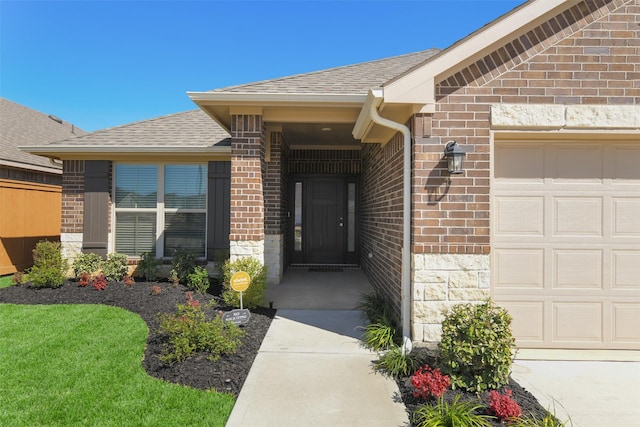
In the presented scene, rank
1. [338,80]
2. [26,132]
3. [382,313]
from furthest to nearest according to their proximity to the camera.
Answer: [26,132]
[338,80]
[382,313]

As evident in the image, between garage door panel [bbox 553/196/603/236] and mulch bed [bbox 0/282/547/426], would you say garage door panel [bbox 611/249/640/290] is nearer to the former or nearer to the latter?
garage door panel [bbox 553/196/603/236]

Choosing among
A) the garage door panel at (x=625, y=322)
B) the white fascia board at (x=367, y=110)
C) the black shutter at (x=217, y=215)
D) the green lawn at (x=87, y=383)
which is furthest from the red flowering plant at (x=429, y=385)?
the black shutter at (x=217, y=215)

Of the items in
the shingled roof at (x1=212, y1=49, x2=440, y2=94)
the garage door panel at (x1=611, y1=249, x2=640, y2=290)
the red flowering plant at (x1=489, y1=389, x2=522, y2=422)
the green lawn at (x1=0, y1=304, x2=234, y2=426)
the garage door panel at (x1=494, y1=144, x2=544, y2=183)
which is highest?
the shingled roof at (x1=212, y1=49, x2=440, y2=94)

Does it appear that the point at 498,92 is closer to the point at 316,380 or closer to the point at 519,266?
the point at 519,266

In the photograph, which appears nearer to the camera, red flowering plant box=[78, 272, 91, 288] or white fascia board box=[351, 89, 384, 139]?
white fascia board box=[351, 89, 384, 139]

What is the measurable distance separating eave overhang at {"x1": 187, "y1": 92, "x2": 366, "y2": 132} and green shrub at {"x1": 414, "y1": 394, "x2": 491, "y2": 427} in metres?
3.91

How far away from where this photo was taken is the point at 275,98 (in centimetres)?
489

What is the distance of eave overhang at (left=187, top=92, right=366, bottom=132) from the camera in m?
4.88

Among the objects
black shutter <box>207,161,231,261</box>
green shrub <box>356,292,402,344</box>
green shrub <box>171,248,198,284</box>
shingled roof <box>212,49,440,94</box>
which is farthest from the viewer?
black shutter <box>207,161,231,261</box>

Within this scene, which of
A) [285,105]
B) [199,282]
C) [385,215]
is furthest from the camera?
[199,282]

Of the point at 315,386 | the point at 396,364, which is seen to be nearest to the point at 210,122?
the point at 315,386

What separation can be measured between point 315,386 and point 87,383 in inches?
83.2

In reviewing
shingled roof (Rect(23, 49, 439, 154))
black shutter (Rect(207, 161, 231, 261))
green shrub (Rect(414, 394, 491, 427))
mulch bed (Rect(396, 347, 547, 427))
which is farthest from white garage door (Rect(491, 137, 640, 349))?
black shutter (Rect(207, 161, 231, 261))

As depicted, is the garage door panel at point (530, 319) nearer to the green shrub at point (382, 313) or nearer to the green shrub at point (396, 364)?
the green shrub at point (382, 313)
